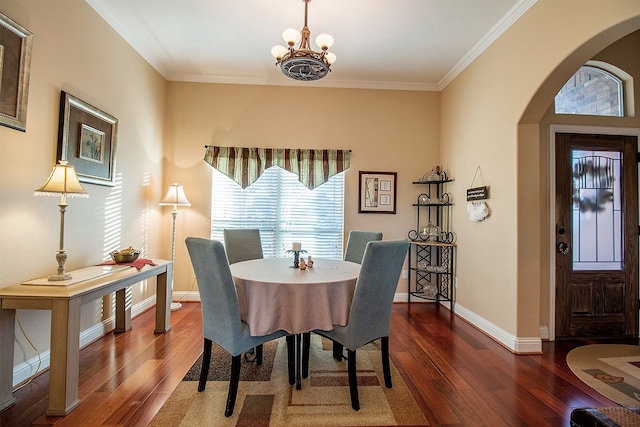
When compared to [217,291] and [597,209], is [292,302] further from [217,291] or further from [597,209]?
[597,209]

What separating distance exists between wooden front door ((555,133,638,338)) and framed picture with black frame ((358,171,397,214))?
1793 millimetres

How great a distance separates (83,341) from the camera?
2605 mm

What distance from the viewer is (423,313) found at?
3738 mm

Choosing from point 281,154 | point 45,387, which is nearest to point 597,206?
point 281,154

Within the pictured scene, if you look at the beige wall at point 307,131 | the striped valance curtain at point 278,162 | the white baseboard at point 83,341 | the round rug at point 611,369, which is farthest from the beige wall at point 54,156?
the round rug at point 611,369

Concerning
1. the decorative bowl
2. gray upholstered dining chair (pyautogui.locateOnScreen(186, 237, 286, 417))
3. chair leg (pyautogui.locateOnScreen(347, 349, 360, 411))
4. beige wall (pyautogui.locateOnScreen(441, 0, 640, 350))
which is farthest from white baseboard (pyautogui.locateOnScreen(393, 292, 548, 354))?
the decorative bowl

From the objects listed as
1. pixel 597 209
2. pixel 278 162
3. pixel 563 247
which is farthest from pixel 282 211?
pixel 597 209

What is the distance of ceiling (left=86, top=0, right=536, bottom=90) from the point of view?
2.69 meters

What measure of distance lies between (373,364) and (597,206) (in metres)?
2.69

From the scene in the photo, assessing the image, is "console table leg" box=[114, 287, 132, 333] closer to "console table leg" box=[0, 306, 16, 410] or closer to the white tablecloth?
"console table leg" box=[0, 306, 16, 410]

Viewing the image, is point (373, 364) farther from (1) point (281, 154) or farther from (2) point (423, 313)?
(1) point (281, 154)

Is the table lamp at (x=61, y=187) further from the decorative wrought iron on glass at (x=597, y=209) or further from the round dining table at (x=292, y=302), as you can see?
the decorative wrought iron on glass at (x=597, y=209)

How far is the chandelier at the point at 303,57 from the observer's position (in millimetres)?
2221

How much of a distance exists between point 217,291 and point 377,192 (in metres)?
2.83
